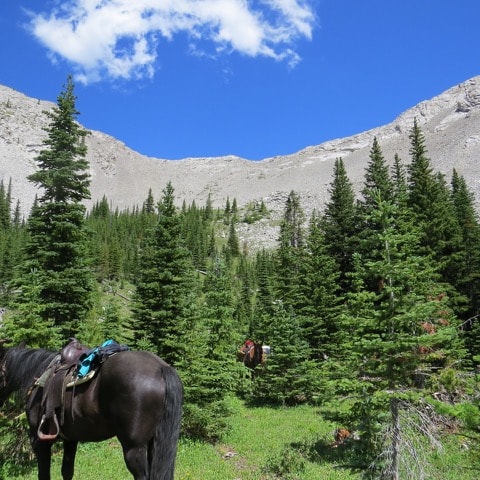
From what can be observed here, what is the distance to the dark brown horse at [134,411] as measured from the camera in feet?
19.1

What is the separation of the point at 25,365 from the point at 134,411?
3.87 meters

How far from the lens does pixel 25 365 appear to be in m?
8.31

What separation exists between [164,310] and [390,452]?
1367cm

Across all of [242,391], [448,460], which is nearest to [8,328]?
[448,460]

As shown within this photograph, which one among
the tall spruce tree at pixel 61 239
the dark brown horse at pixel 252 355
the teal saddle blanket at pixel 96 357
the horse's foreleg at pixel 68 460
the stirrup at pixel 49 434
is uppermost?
the tall spruce tree at pixel 61 239

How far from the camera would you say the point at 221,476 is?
35.7 ft

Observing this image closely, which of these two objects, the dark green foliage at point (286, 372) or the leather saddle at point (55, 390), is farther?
the dark green foliage at point (286, 372)

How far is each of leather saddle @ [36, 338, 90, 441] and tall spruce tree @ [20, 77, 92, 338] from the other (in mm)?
10572

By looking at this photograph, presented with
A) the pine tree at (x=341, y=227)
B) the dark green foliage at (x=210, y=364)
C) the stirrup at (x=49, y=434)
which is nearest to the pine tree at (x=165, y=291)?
the dark green foliage at (x=210, y=364)

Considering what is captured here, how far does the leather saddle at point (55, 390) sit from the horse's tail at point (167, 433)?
1882 millimetres

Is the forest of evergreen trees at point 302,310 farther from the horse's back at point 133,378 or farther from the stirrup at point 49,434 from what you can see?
the stirrup at point 49,434

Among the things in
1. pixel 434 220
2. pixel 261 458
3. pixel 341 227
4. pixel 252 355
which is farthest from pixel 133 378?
pixel 341 227

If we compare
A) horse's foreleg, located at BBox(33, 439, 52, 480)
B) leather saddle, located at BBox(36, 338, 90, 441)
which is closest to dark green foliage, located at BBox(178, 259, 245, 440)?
horse's foreleg, located at BBox(33, 439, 52, 480)

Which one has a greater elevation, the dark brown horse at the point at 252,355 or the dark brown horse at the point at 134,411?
the dark brown horse at the point at 134,411
